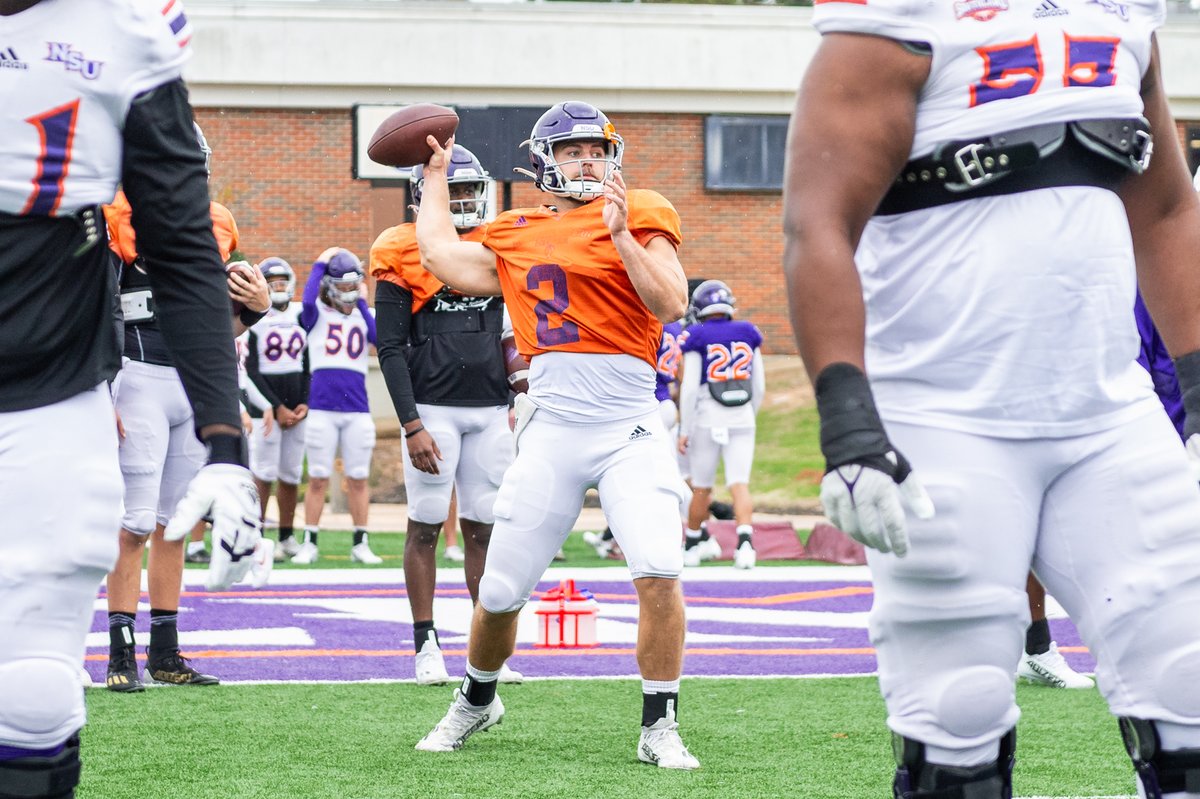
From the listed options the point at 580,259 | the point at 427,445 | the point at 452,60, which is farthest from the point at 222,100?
the point at 580,259

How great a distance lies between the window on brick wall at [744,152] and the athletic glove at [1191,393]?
2032cm

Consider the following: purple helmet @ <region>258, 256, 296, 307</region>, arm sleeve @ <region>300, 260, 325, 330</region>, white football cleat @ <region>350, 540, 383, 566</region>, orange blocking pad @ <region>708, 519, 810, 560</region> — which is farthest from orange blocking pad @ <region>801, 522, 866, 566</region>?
purple helmet @ <region>258, 256, 296, 307</region>

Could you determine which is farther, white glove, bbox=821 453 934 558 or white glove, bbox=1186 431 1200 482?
white glove, bbox=1186 431 1200 482

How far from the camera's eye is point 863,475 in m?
2.46

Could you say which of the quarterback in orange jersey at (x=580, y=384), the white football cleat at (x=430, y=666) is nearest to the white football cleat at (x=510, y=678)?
the white football cleat at (x=430, y=666)

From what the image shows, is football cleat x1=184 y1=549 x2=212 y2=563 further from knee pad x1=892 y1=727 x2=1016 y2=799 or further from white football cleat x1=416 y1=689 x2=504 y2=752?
knee pad x1=892 y1=727 x2=1016 y2=799

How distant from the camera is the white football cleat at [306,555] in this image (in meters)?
12.1

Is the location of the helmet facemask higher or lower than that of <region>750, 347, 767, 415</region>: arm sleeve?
higher

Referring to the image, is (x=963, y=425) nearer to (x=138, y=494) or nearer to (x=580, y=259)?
(x=580, y=259)

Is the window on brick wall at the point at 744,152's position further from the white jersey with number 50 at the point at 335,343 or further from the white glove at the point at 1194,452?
the white glove at the point at 1194,452

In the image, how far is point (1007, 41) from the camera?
263 cm

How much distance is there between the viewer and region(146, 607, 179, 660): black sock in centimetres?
671

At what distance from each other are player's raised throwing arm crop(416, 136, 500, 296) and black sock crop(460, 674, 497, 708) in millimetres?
1311

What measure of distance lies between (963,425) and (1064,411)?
0.56ft
